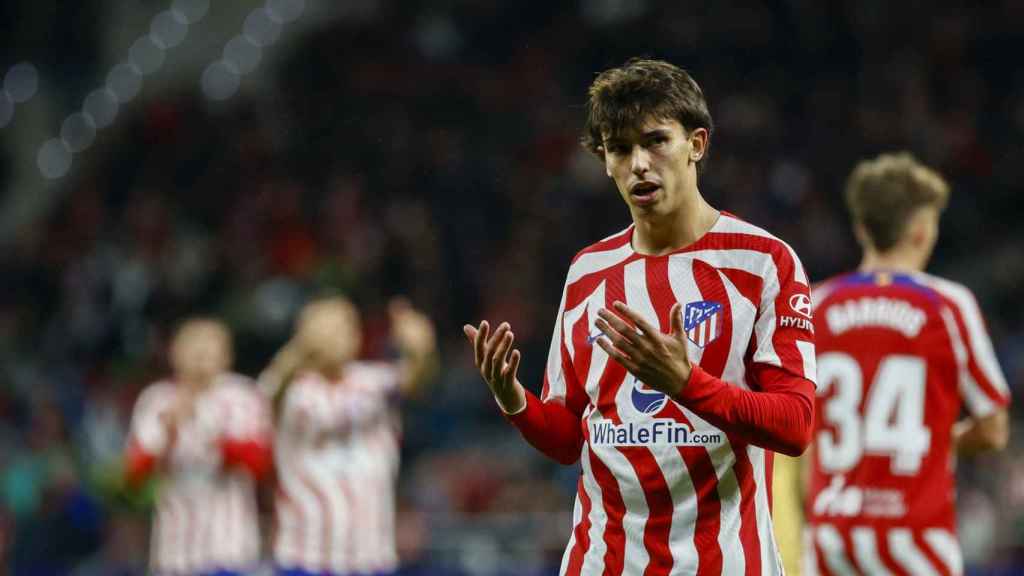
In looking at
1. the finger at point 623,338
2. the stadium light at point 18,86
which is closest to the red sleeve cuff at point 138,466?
the finger at point 623,338

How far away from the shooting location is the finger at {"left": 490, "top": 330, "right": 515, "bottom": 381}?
334cm

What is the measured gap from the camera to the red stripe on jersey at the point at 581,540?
3416mm

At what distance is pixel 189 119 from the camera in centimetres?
1645

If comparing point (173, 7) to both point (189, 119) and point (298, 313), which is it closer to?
point (189, 119)

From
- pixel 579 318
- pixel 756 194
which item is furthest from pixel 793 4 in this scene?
pixel 579 318

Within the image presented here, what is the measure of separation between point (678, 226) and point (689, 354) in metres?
0.35

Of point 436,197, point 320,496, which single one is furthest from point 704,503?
point 436,197

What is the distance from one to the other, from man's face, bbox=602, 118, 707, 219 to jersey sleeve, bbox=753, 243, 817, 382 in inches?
10.8

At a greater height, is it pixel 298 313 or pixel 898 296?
pixel 298 313

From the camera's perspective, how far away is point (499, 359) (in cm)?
337

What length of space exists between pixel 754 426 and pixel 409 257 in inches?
390

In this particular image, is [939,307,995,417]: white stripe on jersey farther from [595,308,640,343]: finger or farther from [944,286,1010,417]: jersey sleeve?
[595,308,640,343]: finger

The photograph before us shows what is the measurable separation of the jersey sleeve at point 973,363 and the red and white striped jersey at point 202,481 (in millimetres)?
5153

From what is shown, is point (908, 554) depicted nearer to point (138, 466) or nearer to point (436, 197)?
point (138, 466)
